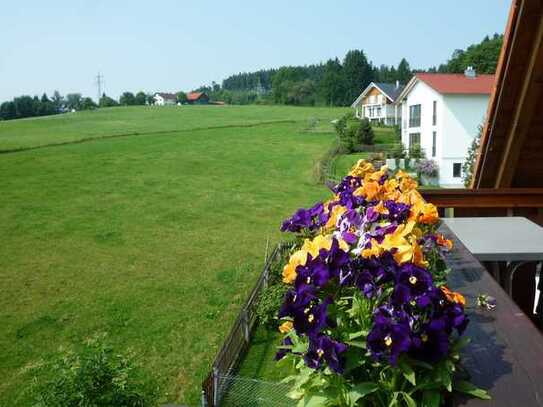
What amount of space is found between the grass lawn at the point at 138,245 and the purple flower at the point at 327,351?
548 centimetres

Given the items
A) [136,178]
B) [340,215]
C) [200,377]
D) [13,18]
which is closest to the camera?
[340,215]

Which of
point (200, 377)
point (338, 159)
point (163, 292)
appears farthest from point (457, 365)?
point (338, 159)

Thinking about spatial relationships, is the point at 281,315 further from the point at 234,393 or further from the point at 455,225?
the point at 234,393

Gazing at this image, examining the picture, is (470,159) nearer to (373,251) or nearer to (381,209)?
(381,209)

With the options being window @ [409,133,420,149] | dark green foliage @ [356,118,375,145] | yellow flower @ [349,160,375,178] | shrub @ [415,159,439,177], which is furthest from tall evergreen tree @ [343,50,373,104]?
yellow flower @ [349,160,375,178]

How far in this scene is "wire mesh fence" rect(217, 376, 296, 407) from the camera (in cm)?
554

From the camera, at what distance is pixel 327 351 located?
1307 millimetres

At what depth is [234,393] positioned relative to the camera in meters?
6.00

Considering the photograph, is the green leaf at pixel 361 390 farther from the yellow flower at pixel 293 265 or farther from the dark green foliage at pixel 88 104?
the dark green foliage at pixel 88 104

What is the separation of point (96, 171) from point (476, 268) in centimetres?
2331

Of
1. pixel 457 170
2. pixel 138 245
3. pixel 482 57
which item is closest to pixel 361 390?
pixel 138 245

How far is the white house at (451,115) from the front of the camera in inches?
1135

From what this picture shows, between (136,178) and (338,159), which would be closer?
(136,178)

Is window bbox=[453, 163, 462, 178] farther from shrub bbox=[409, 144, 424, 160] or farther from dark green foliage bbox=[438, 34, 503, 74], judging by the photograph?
dark green foliage bbox=[438, 34, 503, 74]
